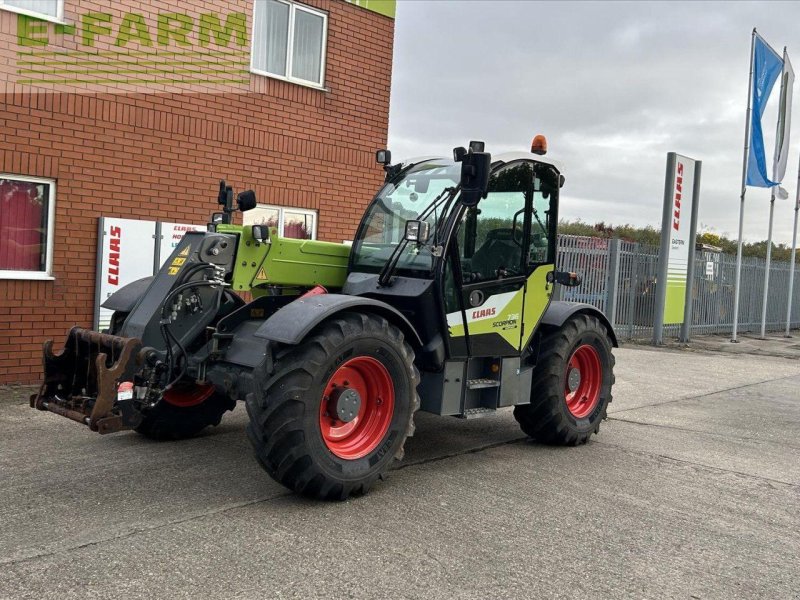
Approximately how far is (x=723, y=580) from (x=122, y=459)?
392cm

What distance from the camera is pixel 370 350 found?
16.2 ft

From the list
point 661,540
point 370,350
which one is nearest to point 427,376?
point 370,350

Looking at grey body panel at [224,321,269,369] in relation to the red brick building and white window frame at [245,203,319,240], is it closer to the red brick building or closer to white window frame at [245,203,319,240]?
the red brick building

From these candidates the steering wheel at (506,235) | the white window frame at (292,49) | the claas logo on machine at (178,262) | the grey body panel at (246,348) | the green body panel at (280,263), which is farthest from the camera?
the white window frame at (292,49)

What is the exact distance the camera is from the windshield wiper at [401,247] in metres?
5.67

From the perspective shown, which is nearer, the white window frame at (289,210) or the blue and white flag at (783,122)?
the white window frame at (289,210)

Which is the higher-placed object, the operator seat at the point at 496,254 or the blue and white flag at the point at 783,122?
the blue and white flag at the point at 783,122

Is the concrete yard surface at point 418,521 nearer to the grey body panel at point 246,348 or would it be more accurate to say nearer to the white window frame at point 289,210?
the grey body panel at point 246,348

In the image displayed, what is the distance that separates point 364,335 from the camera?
4883mm

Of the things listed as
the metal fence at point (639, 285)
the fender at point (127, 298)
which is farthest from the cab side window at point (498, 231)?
the metal fence at point (639, 285)

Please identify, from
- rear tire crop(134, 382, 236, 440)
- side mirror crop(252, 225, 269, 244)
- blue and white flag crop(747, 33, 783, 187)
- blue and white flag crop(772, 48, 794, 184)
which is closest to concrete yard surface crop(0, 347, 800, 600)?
rear tire crop(134, 382, 236, 440)

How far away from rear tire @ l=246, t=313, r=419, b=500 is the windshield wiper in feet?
2.04

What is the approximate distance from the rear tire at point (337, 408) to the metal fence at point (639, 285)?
415 inches

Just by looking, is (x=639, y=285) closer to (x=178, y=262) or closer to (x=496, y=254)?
(x=496, y=254)
